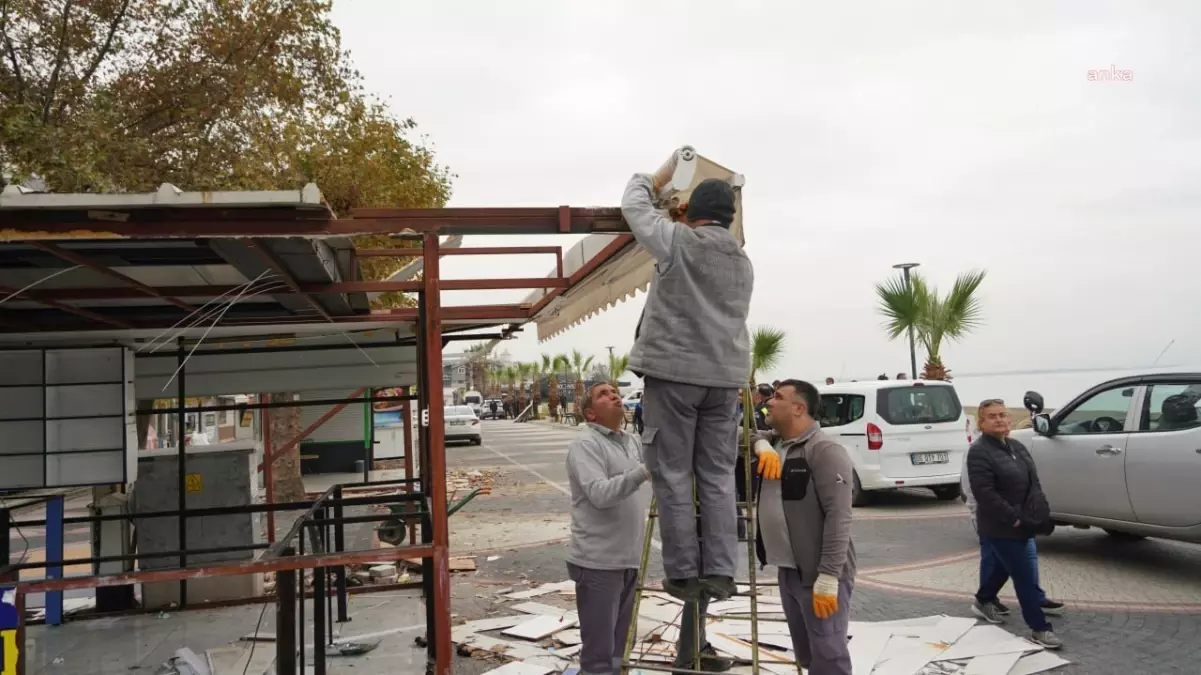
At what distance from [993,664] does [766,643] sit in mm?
1453

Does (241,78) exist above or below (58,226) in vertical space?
above

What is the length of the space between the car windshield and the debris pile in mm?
5405

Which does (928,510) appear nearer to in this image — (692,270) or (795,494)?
(795,494)

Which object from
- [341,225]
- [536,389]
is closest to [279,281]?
[341,225]

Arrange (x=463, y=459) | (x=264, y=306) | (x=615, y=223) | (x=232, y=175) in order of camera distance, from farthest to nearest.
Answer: (x=463, y=459)
(x=232, y=175)
(x=264, y=306)
(x=615, y=223)

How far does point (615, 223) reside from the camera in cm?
414

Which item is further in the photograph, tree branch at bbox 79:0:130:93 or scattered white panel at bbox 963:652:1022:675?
tree branch at bbox 79:0:130:93

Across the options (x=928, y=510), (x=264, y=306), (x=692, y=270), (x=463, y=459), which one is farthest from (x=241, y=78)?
(x=463, y=459)

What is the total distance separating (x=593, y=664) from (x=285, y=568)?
1.61m

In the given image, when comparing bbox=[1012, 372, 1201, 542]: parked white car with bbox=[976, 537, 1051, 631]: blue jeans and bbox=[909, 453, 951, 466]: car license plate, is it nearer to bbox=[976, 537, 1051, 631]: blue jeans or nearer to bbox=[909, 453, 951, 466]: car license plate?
bbox=[976, 537, 1051, 631]: blue jeans

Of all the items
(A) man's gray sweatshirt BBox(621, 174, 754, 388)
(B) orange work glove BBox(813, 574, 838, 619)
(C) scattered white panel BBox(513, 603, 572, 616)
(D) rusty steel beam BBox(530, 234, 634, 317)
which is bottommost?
(C) scattered white panel BBox(513, 603, 572, 616)

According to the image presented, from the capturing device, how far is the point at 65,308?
5016 millimetres

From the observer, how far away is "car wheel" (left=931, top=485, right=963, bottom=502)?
12117mm

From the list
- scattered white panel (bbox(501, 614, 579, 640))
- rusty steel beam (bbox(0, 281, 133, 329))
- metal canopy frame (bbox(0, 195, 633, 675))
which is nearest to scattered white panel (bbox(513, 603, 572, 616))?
scattered white panel (bbox(501, 614, 579, 640))
